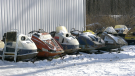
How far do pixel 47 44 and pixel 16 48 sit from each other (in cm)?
139

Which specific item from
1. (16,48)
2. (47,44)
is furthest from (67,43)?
(16,48)

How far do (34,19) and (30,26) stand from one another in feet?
1.65

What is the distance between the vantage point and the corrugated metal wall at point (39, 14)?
9.42 metres

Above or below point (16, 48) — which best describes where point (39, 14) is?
above

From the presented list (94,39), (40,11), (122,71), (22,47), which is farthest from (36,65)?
(40,11)

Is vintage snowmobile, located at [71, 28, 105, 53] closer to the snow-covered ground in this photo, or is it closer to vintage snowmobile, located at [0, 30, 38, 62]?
the snow-covered ground

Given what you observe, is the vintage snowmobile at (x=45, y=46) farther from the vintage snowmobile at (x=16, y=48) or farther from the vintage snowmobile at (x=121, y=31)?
the vintage snowmobile at (x=121, y=31)

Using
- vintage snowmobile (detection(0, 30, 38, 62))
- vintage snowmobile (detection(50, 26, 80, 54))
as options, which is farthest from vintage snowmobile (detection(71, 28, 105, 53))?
vintage snowmobile (detection(0, 30, 38, 62))

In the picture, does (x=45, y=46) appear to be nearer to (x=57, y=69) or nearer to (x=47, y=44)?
(x=47, y=44)

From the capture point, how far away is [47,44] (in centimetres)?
805

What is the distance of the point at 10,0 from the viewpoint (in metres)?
9.54

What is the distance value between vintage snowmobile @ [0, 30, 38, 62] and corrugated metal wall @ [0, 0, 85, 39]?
1951 mm

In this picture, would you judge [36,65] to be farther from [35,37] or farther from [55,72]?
[35,37]

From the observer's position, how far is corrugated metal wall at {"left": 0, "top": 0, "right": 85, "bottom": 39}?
942 cm
